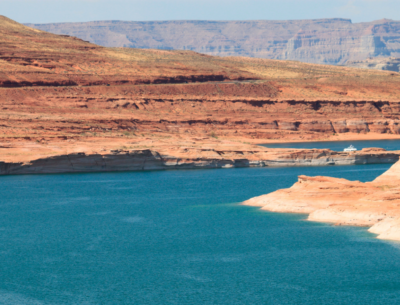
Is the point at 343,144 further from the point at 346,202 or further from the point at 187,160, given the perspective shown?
the point at 346,202

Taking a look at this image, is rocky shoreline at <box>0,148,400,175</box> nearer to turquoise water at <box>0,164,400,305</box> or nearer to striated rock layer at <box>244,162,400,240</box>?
turquoise water at <box>0,164,400,305</box>

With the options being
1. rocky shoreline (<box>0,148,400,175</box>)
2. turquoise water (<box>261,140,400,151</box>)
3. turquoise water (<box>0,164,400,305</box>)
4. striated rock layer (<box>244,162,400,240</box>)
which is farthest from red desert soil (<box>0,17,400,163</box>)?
striated rock layer (<box>244,162,400,240</box>)

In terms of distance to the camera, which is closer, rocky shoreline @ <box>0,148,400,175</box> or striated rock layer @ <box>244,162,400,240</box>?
striated rock layer @ <box>244,162,400,240</box>

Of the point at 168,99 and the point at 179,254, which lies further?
the point at 168,99

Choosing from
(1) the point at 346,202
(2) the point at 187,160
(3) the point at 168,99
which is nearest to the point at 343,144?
(3) the point at 168,99

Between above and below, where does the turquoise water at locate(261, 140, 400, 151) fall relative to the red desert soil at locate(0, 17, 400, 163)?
below

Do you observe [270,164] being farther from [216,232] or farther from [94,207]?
[216,232]

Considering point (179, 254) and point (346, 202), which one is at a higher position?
point (346, 202)
